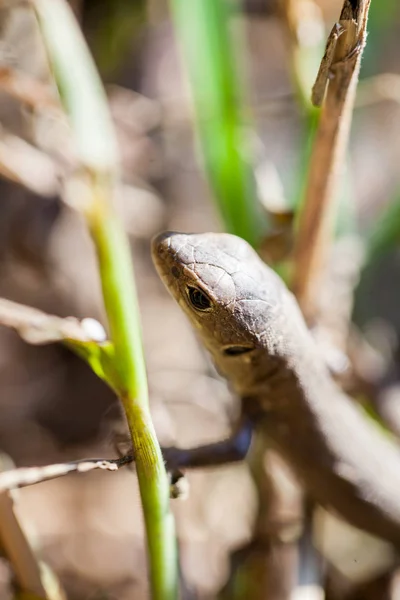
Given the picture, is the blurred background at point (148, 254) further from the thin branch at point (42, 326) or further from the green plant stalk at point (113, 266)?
the thin branch at point (42, 326)

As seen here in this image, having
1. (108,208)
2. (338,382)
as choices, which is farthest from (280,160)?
(108,208)

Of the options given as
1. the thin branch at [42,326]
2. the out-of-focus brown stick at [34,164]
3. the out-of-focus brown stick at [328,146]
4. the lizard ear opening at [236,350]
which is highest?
the out-of-focus brown stick at [34,164]

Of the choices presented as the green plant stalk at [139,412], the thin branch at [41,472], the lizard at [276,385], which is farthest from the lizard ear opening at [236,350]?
the thin branch at [41,472]

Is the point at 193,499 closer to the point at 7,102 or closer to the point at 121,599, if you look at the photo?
the point at 121,599

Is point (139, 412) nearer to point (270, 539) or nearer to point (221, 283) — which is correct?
point (221, 283)

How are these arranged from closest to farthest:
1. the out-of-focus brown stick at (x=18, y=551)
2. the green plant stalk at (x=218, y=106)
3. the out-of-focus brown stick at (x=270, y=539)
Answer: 1. the out-of-focus brown stick at (x=18, y=551)
2. the out-of-focus brown stick at (x=270, y=539)
3. the green plant stalk at (x=218, y=106)

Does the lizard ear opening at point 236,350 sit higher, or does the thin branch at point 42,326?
the thin branch at point 42,326

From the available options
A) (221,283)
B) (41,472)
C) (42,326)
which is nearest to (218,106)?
(221,283)

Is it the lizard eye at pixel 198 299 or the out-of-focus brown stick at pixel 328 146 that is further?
the lizard eye at pixel 198 299
